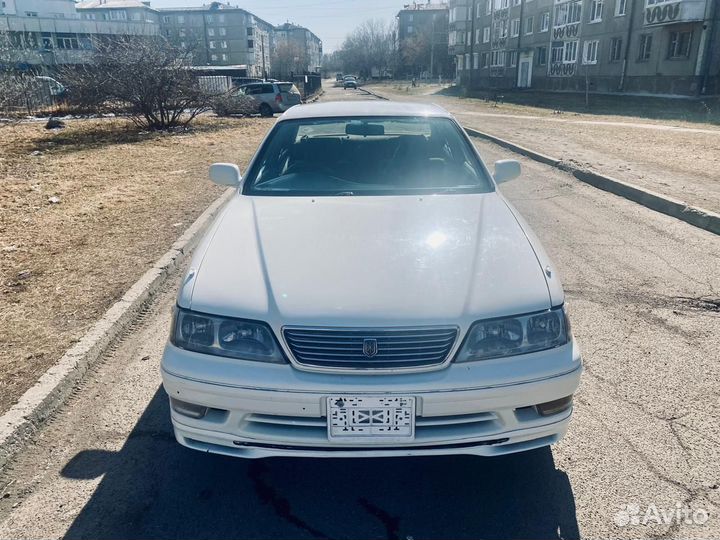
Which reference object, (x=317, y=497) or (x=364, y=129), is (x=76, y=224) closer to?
(x=364, y=129)

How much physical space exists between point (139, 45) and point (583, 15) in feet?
109

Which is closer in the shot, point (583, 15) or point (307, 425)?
point (307, 425)

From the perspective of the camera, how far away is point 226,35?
321 ft

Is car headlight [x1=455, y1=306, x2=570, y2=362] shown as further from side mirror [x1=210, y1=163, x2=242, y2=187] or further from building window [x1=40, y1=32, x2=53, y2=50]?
building window [x1=40, y1=32, x2=53, y2=50]

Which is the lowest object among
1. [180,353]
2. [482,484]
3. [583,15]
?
[482,484]

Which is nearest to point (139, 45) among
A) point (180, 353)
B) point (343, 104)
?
point (343, 104)

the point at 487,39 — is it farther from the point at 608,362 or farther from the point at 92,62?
the point at 608,362

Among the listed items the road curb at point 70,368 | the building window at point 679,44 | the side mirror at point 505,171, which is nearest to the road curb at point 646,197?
the side mirror at point 505,171

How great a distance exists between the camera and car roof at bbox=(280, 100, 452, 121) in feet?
13.6

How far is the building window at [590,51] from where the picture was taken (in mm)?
37916

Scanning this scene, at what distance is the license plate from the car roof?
2.54 meters

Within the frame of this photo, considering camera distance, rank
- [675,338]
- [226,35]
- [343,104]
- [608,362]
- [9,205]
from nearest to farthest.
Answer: [608,362] < [675,338] < [343,104] < [9,205] < [226,35]

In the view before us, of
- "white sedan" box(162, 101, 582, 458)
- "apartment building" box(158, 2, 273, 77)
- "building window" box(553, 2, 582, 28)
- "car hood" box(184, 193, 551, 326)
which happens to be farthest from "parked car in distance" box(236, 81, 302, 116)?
"apartment building" box(158, 2, 273, 77)

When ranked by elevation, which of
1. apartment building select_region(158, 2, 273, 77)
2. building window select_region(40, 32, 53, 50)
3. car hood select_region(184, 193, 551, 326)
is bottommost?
car hood select_region(184, 193, 551, 326)
